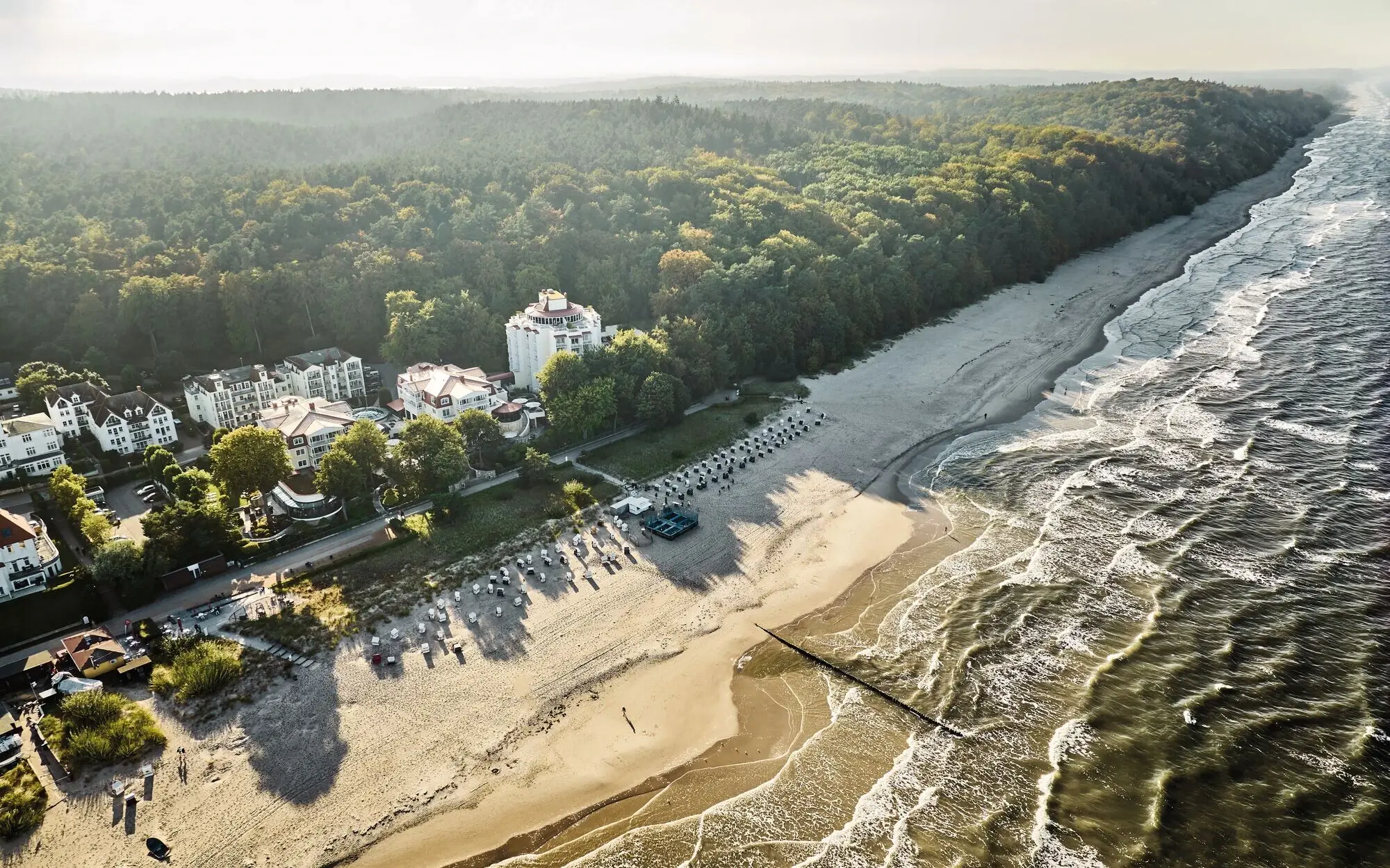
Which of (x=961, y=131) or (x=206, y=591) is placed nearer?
(x=206, y=591)

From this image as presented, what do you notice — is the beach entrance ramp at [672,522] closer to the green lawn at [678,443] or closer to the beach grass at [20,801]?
the green lawn at [678,443]

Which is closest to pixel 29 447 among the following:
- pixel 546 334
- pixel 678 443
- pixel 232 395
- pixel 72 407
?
pixel 72 407

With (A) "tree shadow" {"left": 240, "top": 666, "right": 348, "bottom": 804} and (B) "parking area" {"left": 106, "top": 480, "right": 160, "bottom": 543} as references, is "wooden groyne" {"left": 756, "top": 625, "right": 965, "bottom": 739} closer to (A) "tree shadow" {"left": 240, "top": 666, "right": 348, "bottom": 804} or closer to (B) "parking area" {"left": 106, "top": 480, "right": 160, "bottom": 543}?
(A) "tree shadow" {"left": 240, "top": 666, "right": 348, "bottom": 804}

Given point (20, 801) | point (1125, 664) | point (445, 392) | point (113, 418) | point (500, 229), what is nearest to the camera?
point (20, 801)

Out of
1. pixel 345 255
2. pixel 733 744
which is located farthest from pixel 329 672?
pixel 345 255

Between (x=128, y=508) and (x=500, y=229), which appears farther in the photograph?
(x=500, y=229)

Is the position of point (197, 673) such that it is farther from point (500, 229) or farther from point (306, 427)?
point (500, 229)

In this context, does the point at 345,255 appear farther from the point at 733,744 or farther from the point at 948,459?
the point at 733,744
